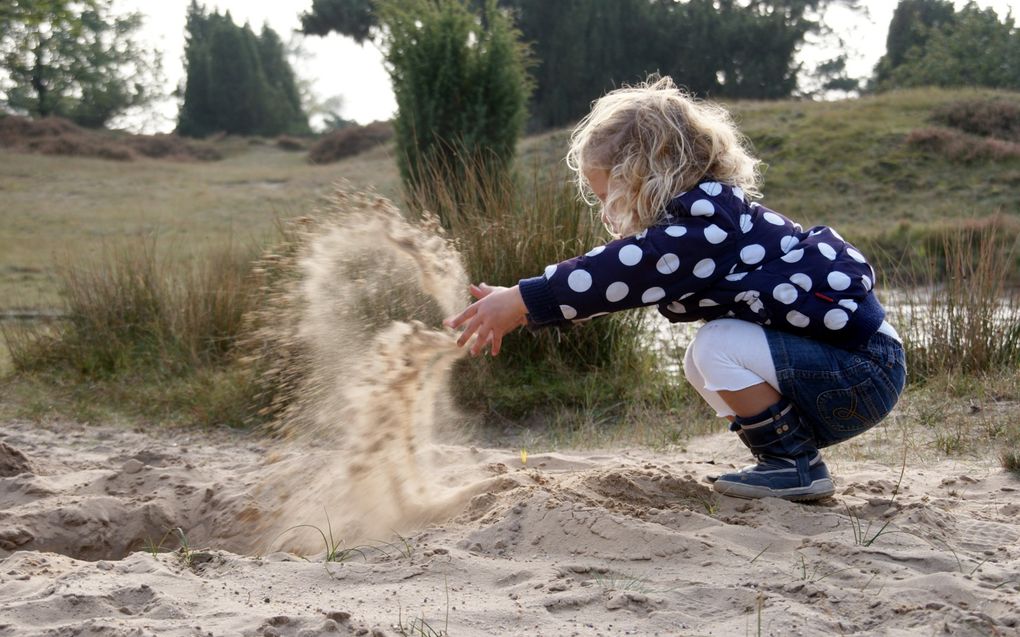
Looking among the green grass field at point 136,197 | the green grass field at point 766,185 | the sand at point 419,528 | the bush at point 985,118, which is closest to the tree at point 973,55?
the green grass field at point 766,185

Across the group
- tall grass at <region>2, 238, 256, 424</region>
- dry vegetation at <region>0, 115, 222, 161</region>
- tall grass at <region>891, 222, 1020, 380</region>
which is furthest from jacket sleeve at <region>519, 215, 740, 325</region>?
dry vegetation at <region>0, 115, 222, 161</region>

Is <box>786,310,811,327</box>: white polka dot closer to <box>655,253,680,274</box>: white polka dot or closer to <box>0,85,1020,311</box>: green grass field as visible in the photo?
<box>655,253,680,274</box>: white polka dot

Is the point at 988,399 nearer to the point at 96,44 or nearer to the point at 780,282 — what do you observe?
the point at 780,282

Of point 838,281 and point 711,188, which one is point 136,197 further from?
point 838,281

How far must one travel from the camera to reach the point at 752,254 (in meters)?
2.69

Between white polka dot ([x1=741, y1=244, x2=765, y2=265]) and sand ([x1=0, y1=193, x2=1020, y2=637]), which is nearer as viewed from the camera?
sand ([x1=0, y1=193, x2=1020, y2=637])

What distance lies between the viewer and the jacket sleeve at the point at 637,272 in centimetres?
262

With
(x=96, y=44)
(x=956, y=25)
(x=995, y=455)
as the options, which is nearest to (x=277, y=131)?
(x=96, y=44)

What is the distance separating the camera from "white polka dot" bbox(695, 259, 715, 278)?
2648mm

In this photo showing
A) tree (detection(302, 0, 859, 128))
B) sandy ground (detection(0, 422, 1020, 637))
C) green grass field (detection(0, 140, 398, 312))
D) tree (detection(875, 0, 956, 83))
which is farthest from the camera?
tree (detection(875, 0, 956, 83))

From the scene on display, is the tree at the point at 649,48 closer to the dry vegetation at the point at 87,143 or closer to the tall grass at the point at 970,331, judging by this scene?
the dry vegetation at the point at 87,143

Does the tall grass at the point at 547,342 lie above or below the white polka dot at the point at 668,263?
below

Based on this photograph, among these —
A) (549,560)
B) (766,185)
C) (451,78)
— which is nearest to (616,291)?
(549,560)

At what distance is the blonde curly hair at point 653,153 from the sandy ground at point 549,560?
2.78ft
